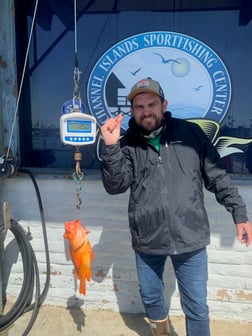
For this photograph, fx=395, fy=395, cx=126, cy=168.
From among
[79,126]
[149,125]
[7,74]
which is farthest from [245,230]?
[7,74]

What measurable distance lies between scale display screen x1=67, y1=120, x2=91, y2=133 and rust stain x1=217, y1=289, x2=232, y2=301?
5.12 feet

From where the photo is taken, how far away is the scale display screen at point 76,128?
206 centimetres

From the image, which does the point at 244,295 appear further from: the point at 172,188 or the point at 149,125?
the point at 149,125

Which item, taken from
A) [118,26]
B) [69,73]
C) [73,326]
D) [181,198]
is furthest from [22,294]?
[118,26]

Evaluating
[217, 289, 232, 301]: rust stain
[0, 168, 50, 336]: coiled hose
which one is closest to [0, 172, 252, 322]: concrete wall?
[217, 289, 232, 301]: rust stain

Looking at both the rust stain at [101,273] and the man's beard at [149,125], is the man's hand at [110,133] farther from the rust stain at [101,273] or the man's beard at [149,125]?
the rust stain at [101,273]

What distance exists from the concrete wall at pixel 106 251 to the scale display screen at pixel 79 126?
78cm

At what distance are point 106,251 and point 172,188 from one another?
40.7 inches

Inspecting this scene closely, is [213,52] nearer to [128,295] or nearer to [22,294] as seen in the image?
[128,295]

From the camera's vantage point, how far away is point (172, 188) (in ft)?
6.83

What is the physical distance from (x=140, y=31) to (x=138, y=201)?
50.6 inches

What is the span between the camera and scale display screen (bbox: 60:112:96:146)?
2.06m

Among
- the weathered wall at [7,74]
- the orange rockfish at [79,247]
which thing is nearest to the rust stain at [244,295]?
the orange rockfish at [79,247]

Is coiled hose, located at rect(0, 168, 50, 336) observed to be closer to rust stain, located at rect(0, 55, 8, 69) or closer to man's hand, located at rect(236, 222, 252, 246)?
rust stain, located at rect(0, 55, 8, 69)
